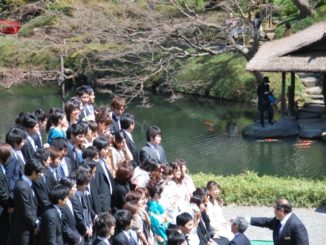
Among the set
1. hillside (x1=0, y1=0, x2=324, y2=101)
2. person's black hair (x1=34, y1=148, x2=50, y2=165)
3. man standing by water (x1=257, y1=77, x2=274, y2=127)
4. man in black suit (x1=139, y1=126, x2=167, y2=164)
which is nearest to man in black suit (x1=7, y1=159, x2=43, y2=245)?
person's black hair (x1=34, y1=148, x2=50, y2=165)

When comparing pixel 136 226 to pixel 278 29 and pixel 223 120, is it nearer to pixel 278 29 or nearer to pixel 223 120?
pixel 223 120

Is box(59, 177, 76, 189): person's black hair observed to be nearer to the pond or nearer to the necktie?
the necktie

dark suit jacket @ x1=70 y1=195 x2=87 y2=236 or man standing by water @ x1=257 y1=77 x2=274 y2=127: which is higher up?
dark suit jacket @ x1=70 y1=195 x2=87 y2=236

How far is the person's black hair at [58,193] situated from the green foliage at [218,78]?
17351mm

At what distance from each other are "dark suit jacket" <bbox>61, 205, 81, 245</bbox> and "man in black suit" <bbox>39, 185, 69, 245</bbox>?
128 millimetres

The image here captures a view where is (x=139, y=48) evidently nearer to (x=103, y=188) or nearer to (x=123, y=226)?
(x=103, y=188)

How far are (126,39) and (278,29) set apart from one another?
20.6 ft

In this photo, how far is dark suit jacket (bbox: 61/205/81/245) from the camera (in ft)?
19.7

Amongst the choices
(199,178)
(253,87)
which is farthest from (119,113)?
(253,87)

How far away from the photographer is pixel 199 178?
439 inches

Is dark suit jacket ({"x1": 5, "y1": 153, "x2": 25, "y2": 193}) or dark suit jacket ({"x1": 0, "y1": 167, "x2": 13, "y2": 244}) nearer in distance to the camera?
dark suit jacket ({"x1": 0, "y1": 167, "x2": 13, "y2": 244})

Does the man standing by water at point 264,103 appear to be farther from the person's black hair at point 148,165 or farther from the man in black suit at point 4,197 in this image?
the man in black suit at point 4,197

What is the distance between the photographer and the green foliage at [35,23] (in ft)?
91.1

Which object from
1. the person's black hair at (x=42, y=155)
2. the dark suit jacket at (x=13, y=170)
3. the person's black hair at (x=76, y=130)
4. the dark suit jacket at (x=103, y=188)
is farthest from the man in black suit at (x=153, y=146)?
the person's black hair at (x=42, y=155)
